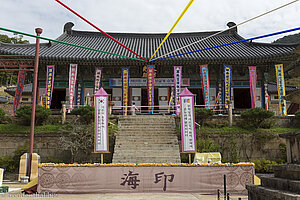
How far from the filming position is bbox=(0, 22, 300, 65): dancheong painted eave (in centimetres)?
1867

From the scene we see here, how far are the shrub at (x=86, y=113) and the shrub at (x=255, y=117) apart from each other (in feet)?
28.4

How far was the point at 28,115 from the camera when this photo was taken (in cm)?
1429

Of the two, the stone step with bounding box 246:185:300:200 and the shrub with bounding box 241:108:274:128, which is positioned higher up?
the shrub with bounding box 241:108:274:128

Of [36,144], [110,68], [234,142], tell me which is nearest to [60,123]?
[36,144]

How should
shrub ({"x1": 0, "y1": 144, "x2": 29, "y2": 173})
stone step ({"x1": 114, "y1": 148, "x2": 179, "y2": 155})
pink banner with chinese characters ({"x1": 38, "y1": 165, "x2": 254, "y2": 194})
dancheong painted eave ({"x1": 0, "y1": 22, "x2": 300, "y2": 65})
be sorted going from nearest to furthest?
pink banner with chinese characters ({"x1": 38, "y1": 165, "x2": 254, "y2": 194}) → stone step ({"x1": 114, "y1": 148, "x2": 179, "y2": 155}) → shrub ({"x1": 0, "y1": 144, "x2": 29, "y2": 173}) → dancheong painted eave ({"x1": 0, "y1": 22, "x2": 300, "y2": 65})

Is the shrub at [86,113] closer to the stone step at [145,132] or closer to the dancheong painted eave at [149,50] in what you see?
the stone step at [145,132]

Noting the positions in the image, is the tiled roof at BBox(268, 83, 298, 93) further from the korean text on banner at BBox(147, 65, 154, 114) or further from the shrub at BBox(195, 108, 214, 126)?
the korean text on banner at BBox(147, 65, 154, 114)

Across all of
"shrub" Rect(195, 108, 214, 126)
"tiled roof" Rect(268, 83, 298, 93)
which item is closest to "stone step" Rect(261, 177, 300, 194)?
"shrub" Rect(195, 108, 214, 126)

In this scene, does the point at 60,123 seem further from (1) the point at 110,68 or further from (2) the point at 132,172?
(2) the point at 132,172

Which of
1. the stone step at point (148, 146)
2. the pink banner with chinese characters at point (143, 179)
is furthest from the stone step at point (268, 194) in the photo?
the stone step at point (148, 146)

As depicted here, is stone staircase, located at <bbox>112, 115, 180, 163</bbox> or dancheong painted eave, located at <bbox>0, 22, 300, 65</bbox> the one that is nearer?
stone staircase, located at <bbox>112, 115, 180, 163</bbox>

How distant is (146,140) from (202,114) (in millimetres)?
3748

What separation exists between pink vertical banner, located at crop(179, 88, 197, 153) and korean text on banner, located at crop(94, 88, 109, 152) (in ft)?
10.8

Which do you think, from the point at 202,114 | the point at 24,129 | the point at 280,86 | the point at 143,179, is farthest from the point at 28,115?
the point at 280,86
